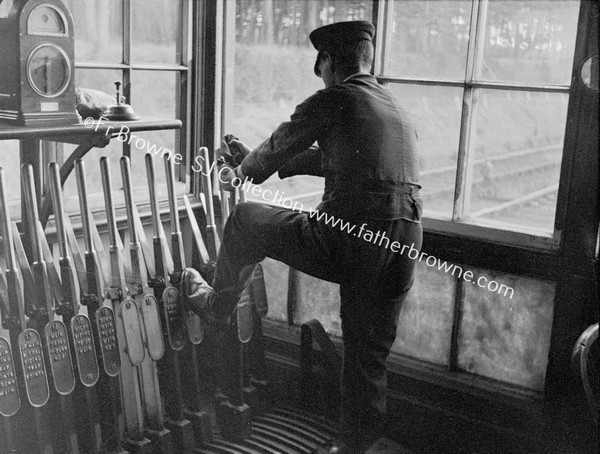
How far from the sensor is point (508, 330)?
2660 mm

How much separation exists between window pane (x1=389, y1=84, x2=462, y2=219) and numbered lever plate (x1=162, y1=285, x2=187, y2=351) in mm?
965

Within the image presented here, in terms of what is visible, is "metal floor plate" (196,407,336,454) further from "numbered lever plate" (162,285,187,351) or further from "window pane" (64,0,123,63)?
"window pane" (64,0,123,63)

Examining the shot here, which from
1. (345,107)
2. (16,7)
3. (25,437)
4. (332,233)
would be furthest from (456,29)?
(25,437)

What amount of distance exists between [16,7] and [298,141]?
0.88m

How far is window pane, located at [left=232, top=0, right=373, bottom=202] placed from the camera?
3070 millimetres

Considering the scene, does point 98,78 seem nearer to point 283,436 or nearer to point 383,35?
point 383,35

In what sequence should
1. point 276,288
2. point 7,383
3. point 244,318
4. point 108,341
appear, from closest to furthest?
point 7,383
point 108,341
point 244,318
point 276,288

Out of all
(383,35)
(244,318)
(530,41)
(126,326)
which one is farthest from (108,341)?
(530,41)

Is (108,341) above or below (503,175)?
below

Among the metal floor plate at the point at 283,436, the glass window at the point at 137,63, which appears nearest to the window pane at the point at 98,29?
the glass window at the point at 137,63

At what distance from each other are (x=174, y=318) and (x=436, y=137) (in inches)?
44.8

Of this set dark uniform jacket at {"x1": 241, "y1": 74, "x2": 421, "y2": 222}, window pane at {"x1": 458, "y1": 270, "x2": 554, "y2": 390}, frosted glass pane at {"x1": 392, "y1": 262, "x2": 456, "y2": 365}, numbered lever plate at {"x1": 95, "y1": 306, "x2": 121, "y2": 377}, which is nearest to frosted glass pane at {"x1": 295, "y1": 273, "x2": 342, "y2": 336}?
frosted glass pane at {"x1": 392, "y1": 262, "x2": 456, "y2": 365}

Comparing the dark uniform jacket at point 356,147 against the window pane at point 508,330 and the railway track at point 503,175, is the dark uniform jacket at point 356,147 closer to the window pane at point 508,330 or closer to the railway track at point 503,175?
the railway track at point 503,175

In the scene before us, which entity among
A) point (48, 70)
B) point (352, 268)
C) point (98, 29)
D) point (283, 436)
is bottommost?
point (283, 436)
